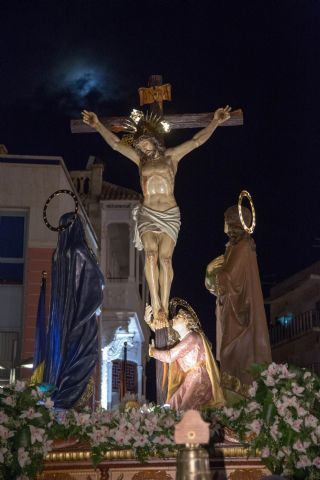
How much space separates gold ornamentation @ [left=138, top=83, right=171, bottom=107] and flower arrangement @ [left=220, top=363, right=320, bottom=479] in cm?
506

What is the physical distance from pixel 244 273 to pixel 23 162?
44.6 feet

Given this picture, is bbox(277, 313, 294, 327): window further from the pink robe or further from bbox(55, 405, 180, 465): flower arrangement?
bbox(55, 405, 180, 465): flower arrangement

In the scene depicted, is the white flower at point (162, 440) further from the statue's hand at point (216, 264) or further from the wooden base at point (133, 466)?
the statue's hand at point (216, 264)

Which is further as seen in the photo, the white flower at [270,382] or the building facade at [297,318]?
the building facade at [297,318]

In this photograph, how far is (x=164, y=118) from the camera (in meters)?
11.5

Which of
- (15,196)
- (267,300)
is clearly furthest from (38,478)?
(267,300)

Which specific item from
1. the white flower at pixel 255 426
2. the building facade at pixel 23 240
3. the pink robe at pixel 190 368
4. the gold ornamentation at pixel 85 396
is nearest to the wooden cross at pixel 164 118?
the pink robe at pixel 190 368

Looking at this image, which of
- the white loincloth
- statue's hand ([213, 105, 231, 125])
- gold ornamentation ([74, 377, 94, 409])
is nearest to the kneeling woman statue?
gold ornamentation ([74, 377, 94, 409])

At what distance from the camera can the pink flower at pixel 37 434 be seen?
7672mm

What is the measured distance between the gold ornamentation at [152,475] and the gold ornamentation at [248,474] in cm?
64

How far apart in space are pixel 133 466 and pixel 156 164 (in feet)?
14.6

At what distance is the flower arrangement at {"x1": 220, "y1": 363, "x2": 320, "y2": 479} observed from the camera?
7492 millimetres

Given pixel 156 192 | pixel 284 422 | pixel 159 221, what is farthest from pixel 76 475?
pixel 156 192

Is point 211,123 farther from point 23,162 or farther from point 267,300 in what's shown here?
point 267,300
